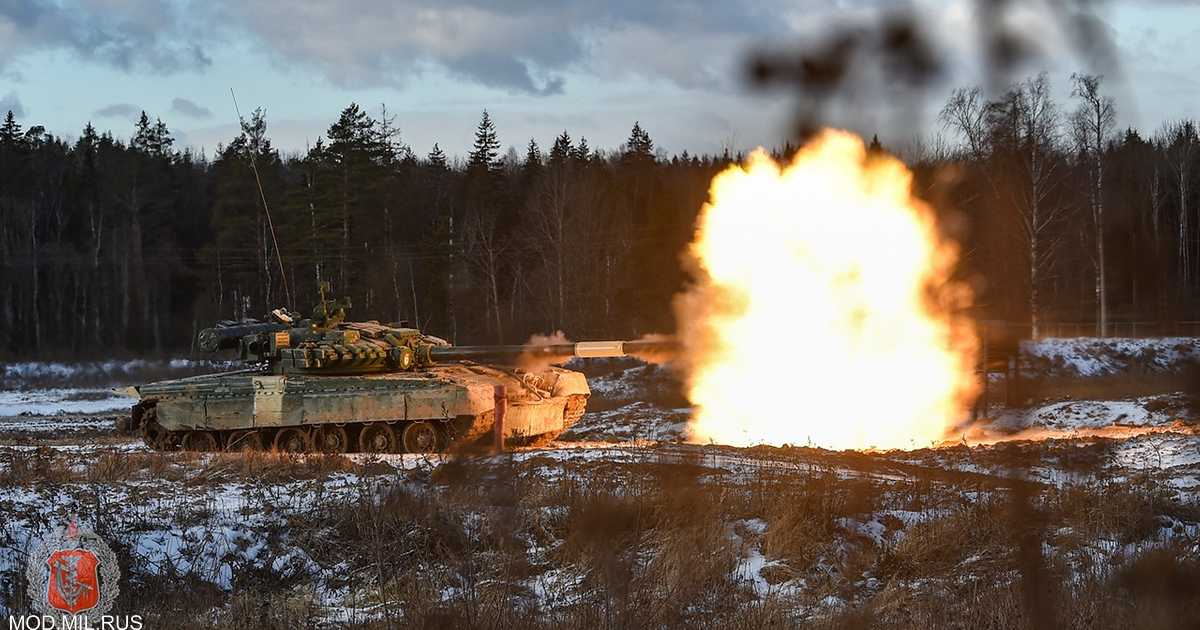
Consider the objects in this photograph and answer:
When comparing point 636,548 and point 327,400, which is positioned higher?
point 327,400

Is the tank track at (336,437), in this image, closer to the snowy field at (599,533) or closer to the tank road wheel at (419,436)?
the tank road wheel at (419,436)

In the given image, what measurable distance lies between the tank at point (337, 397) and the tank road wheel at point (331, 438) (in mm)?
19

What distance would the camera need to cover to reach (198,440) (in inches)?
847

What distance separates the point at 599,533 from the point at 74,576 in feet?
15.4

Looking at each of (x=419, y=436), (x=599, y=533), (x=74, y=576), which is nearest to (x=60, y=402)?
(x=419, y=436)

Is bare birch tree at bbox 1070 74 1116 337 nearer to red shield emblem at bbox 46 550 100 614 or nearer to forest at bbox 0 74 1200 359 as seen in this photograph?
red shield emblem at bbox 46 550 100 614

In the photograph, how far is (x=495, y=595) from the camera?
9141 mm

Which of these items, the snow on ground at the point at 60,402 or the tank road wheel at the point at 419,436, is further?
the snow on ground at the point at 60,402

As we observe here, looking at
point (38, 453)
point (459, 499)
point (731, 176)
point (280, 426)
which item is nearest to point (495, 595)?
point (459, 499)

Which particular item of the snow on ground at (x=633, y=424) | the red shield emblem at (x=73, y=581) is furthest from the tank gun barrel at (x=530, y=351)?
the red shield emblem at (x=73, y=581)

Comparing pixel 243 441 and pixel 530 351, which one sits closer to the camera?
pixel 243 441

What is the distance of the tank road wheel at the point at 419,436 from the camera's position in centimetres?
2067

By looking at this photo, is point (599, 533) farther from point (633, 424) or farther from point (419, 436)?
point (633, 424)

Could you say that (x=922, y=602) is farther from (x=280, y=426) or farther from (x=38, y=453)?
(x=280, y=426)
